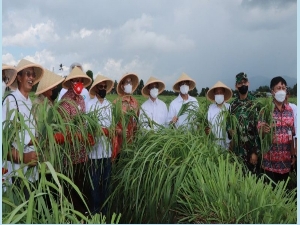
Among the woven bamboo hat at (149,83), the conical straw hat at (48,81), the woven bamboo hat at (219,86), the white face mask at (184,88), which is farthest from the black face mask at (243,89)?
the conical straw hat at (48,81)

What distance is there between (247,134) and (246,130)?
39 millimetres

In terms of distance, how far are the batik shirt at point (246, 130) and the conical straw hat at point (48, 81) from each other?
1632mm

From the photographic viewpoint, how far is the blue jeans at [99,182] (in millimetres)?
3697

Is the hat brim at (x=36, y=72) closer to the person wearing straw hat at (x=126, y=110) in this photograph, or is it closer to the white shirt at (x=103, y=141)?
the white shirt at (x=103, y=141)

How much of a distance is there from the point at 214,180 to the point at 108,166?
105 cm

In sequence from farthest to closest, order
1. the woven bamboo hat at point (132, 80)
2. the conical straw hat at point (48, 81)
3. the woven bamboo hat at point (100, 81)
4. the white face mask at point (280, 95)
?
the woven bamboo hat at point (132, 80) < the woven bamboo hat at point (100, 81) < the white face mask at point (280, 95) < the conical straw hat at point (48, 81)

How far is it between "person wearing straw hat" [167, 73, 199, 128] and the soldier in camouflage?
20.1 inches

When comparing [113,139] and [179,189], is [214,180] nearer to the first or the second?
[179,189]

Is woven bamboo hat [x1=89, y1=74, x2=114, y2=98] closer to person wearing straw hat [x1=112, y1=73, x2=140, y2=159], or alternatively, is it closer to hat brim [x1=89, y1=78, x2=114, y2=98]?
hat brim [x1=89, y1=78, x2=114, y2=98]

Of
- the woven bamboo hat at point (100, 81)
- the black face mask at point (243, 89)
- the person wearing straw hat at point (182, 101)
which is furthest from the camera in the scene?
the person wearing straw hat at point (182, 101)

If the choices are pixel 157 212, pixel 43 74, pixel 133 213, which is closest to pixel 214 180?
pixel 157 212

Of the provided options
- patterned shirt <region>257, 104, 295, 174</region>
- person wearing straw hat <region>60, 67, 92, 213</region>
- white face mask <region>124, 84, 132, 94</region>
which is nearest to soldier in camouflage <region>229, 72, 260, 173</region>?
patterned shirt <region>257, 104, 295, 174</region>

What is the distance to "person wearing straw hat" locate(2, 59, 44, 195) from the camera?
268 centimetres

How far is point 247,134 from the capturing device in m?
4.09
